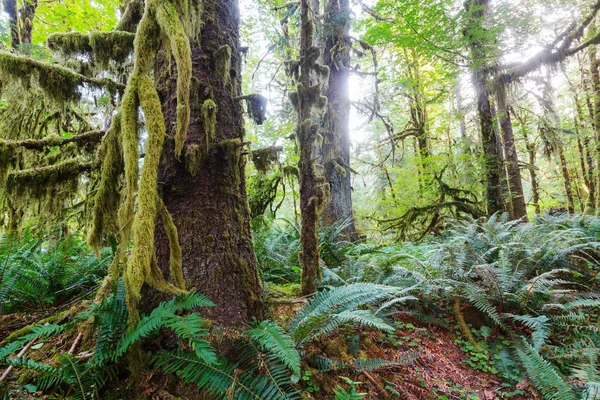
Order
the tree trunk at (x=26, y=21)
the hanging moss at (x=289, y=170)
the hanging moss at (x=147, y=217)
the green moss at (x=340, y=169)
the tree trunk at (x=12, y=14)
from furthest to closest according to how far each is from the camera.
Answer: the tree trunk at (x=26, y=21), the green moss at (x=340, y=169), the tree trunk at (x=12, y=14), the hanging moss at (x=289, y=170), the hanging moss at (x=147, y=217)

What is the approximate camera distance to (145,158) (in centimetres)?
170

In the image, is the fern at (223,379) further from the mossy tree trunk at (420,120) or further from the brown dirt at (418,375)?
the mossy tree trunk at (420,120)

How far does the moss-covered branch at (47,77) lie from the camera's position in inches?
84.7

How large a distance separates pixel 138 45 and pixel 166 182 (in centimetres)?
96

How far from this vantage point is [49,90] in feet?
7.57

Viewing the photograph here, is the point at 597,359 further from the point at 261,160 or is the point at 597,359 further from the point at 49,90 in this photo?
the point at 49,90

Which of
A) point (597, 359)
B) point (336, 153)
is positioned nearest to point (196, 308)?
point (597, 359)

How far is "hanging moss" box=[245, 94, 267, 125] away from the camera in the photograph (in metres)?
2.76

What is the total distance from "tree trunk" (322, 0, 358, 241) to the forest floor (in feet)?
10.1

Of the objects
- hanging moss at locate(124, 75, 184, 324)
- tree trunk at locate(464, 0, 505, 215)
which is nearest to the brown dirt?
hanging moss at locate(124, 75, 184, 324)

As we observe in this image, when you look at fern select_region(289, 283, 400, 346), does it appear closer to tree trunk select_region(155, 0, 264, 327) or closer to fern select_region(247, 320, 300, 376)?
fern select_region(247, 320, 300, 376)

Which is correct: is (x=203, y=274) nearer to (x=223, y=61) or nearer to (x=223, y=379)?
(x=223, y=379)

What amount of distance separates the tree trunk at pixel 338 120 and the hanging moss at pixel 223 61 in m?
3.33

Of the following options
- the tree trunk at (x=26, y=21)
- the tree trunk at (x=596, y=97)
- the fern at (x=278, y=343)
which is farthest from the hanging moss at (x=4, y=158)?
the tree trunk at (x=596, y=97)
